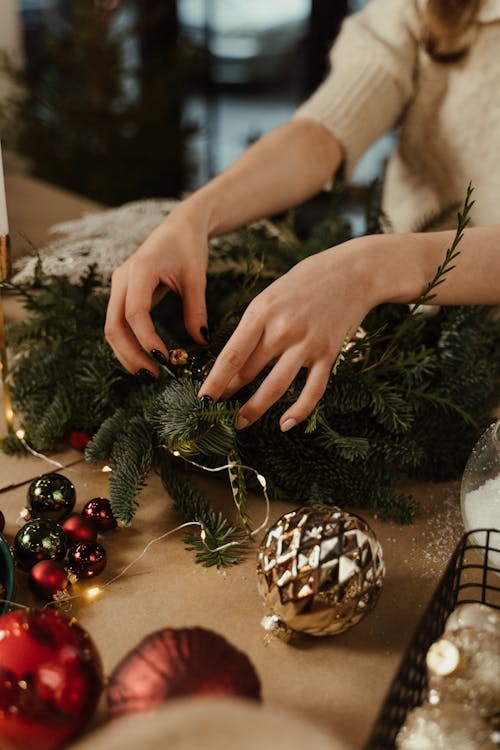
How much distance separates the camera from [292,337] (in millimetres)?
617

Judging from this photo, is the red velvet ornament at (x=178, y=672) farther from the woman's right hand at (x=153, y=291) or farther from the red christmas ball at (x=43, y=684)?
the woman's right hand at (x=153, y=291)

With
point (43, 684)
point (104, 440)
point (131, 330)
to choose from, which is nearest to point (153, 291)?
point (131, 330)

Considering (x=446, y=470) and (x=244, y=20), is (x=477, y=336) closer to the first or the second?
(x=446, y=470)

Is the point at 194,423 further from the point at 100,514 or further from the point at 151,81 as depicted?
the point at 151,81

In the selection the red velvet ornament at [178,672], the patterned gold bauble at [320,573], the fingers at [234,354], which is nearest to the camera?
the red velvet ornament at [178,672]

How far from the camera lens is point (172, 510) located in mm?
701

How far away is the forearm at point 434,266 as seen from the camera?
0.66 metres

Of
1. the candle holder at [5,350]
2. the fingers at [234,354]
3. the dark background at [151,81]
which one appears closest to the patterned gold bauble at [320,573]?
the fingers at [234,354]

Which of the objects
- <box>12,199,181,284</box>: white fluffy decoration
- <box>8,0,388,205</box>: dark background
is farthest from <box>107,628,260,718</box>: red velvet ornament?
<box>8,0,388,205</box>: dark background

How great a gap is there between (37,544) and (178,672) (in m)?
0.24

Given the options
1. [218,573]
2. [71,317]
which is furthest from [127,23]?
[218,573]

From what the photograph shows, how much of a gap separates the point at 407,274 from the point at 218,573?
1.06ft

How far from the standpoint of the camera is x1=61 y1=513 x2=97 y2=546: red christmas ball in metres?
0.63

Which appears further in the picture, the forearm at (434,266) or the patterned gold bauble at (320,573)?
the forearm at (434,266)
